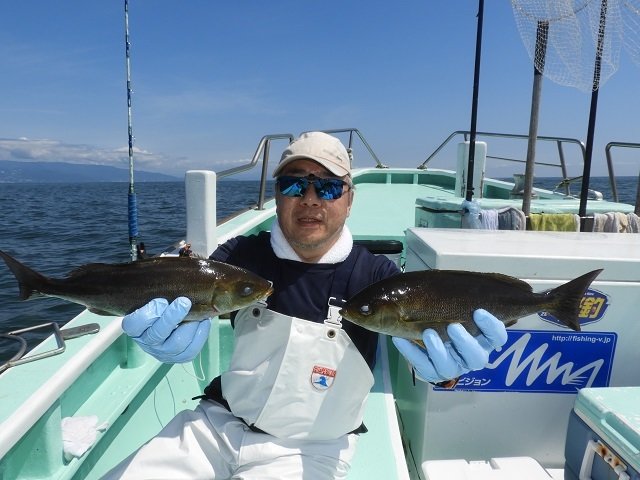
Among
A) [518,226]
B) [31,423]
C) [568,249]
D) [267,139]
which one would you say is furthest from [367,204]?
[31,423]

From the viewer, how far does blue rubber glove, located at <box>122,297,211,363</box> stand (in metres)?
2.00

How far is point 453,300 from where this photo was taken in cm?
196

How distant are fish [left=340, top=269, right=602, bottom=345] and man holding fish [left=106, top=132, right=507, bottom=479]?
0.21 feet

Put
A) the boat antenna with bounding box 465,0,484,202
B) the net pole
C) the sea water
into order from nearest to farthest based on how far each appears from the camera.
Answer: the net pole
the boat antenna with bounding box 465,0,484,202
the sea water

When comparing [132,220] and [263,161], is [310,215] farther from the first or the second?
[263,161]

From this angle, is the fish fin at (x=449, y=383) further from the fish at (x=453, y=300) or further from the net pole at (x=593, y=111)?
the net pole at (x=593, y=111)

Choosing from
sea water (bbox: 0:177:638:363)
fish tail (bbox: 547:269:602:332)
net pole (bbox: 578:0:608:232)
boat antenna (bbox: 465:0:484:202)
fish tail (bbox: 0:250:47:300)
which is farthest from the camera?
sea water (bbox: 0:177:638:363)

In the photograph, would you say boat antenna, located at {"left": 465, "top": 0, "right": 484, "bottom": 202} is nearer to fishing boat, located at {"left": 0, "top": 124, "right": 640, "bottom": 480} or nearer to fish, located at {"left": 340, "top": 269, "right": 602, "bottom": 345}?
fishing boat, located at {"left": 0, "top": 124, "right": 640, "bottom": 480}

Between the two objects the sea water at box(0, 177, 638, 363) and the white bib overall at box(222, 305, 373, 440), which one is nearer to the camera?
the white bib overall at box(222, 305, 373, 440)

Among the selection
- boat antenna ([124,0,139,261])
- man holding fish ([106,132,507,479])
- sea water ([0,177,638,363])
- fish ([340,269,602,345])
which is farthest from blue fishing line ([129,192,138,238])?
sea water ([0,177,638,363])

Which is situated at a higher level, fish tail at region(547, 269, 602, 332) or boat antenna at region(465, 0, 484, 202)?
boat antenna at region(465, 0, 484, 202)

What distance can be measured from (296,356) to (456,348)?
74cm

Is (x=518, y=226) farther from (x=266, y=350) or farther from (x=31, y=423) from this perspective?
(x=31, y=423)

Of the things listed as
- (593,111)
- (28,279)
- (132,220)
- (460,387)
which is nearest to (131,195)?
(132,220)
